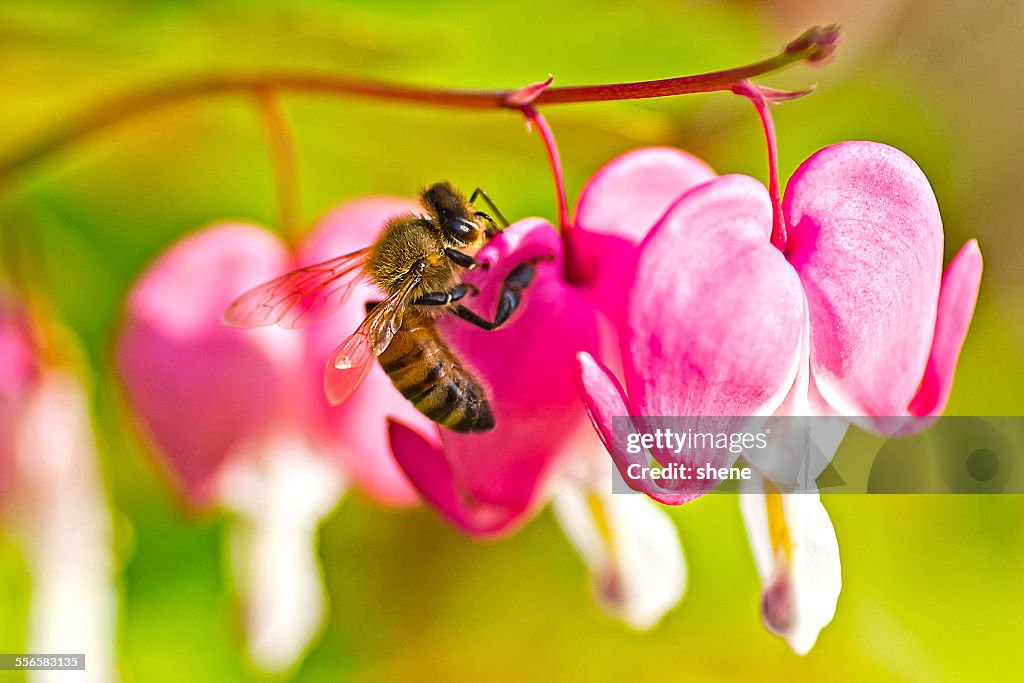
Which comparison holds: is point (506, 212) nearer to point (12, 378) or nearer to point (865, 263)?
point (12, 378)

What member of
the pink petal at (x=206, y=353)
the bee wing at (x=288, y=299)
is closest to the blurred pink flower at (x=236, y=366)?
the pink petal at (x=206, y=353)

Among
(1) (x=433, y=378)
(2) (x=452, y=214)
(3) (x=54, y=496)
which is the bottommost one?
(3) (x=54, y=496)

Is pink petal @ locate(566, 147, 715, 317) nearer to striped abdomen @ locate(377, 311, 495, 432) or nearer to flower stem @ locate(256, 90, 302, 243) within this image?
striped abdomen @ locate(377, 311, 495, 432)

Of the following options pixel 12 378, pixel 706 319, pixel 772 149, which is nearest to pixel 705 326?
pixel 706 319

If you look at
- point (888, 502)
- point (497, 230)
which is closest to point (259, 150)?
point (497, 230)

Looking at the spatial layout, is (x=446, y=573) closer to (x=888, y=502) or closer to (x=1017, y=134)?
(x=888, y=502)
